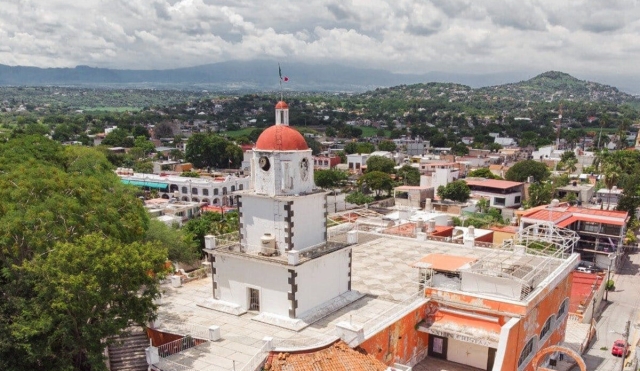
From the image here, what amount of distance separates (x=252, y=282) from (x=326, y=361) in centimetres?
469

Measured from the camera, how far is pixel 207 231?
38.5m

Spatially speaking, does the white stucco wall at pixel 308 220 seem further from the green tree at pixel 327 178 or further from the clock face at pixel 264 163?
the green tree at pixel 327 178

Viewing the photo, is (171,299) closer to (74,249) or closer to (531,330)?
(74,249)

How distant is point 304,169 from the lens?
18969mm

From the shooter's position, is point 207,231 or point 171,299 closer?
point 171,299

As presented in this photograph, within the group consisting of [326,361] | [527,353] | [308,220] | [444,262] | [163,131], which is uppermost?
[308,220]

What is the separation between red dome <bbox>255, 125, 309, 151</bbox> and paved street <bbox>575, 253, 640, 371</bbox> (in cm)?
2018

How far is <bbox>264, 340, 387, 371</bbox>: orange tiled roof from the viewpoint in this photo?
14.9 m

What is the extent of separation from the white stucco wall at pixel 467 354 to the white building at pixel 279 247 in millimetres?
5226

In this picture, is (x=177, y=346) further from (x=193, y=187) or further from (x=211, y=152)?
(x=211, y=152)

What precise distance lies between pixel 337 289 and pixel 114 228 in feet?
27.5

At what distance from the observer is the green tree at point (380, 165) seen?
87438mm

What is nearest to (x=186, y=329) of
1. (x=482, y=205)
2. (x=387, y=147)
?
(x=482, y=205)

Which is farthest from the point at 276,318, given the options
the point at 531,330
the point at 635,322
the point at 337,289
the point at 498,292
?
the point at 635,322
